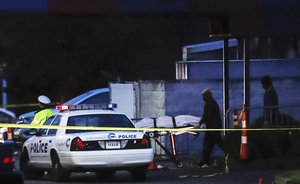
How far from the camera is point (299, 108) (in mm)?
19641

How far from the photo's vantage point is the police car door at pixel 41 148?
14413mm

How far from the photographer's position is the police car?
13.6 meters

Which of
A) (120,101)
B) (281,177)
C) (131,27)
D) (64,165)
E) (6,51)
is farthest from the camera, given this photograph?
(6,51)

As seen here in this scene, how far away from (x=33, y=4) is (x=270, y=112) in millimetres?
5575

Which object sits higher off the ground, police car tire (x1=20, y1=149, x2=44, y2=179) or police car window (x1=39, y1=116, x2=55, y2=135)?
police car window (x1=39, y1=116, x2=55, y2=135)

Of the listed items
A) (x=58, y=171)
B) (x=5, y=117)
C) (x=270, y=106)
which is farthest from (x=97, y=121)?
(x=5, y=117)

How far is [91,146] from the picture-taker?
13.6 metres

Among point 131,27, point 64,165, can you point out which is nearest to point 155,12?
point 64,165

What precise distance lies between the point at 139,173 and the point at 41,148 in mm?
1912

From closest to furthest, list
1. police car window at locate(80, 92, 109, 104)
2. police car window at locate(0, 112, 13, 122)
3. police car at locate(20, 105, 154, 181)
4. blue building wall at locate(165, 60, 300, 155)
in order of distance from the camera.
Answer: police car at locate(20, 105, 154, 181)
blue building wall at locate(165, 60, 300, 155)
police car window at locate(80, 92, 109, 104)
police car window at locate(0, 112, 13, 122)

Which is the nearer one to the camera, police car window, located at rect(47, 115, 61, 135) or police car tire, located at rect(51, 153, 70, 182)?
police car tire, located at rect(51, 153, 70, 182)

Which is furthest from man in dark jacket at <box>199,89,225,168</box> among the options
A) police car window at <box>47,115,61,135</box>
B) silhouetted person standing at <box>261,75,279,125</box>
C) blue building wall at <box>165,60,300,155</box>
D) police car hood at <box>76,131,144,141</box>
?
police car window at <box>47,115,61,135</box>

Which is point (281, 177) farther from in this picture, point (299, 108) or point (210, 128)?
point (299, 108)

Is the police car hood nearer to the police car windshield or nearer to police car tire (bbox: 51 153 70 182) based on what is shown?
the police car windshield
